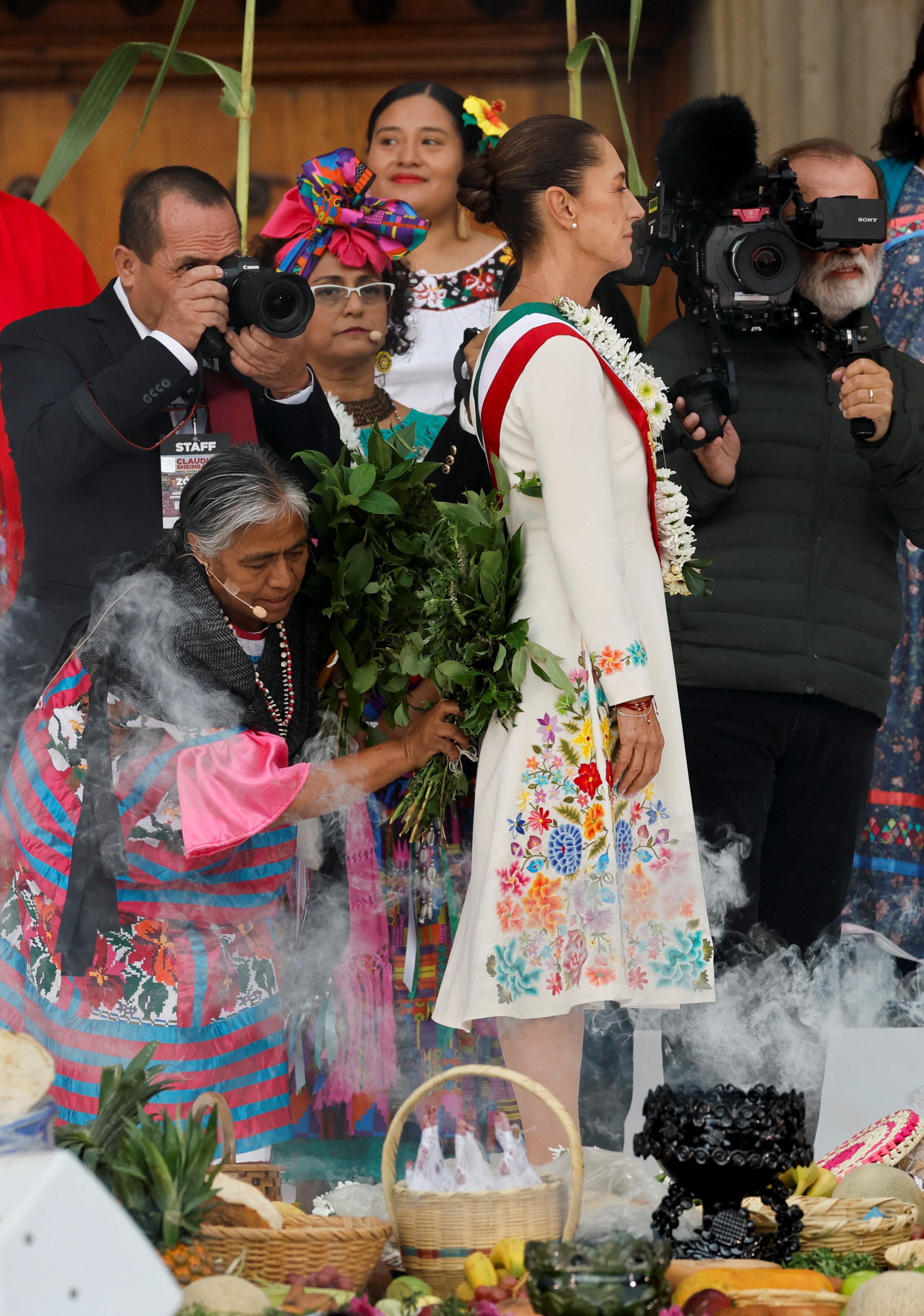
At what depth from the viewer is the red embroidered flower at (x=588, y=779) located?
2.33 m

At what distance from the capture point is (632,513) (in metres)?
2.46

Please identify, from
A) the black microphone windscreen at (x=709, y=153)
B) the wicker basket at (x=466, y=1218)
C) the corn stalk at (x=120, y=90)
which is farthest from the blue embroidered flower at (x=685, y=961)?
the corn stalk at (x=120, y=90)

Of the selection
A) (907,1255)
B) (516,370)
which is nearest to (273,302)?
(516,370)

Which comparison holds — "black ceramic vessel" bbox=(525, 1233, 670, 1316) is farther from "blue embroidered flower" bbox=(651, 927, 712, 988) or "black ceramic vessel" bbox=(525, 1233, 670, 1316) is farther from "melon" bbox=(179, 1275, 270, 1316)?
"blue embroidered flower" bbox=(651, 927, 712, 988)

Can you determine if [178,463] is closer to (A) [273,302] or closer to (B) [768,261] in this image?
(A) [273,302]

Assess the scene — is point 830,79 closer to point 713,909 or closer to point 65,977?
point 713,909

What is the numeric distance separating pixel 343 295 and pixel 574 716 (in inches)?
41.8

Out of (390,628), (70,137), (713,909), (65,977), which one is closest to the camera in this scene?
(65,977)

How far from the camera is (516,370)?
7.78 ft

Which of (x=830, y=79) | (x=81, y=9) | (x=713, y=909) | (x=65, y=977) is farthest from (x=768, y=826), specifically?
(x=81, y=9)

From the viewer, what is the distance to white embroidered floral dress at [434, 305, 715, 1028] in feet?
7.55

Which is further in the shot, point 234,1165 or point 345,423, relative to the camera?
point 345,423

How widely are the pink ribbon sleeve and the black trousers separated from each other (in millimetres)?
773

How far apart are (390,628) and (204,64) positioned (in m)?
1.37
